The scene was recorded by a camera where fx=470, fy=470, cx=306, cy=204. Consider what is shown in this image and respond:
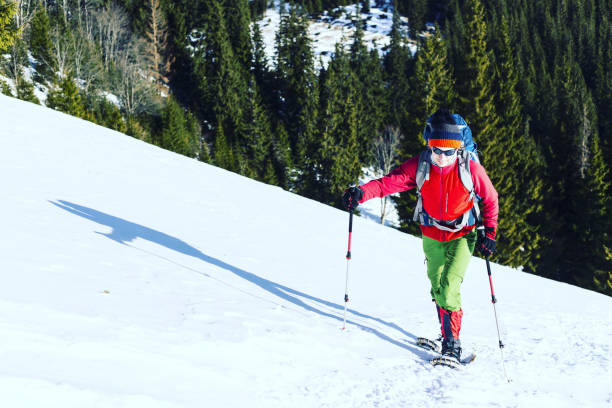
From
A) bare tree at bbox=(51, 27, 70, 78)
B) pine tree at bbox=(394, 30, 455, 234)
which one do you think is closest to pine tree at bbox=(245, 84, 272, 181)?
bare tree at bbox=(51, 27, 70, 78)

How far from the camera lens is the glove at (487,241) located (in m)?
4.40

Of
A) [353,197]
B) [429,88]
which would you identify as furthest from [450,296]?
[429,88]

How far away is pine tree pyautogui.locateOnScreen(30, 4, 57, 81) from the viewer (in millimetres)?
43250

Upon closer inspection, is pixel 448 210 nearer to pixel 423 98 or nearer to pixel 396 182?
pixel 396 182

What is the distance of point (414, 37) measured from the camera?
11700 centimetres

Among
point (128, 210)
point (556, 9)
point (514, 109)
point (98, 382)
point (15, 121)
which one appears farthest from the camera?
point (556, 9)

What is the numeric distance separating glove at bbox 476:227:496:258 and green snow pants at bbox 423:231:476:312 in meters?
0.13

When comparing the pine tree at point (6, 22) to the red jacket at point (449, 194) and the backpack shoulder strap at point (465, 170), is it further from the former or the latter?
the backpack shoulder strap at point (465, 170)

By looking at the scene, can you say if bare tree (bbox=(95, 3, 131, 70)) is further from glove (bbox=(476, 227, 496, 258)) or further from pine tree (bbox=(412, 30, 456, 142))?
glove (bbox=(476, 227, 496, 258))

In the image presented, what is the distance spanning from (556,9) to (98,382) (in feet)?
425

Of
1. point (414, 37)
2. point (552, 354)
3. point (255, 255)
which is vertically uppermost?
point (552, 354)

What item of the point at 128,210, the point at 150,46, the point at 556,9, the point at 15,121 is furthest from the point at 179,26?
the point at 556,9

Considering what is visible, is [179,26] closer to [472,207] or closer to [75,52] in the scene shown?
[75,52]

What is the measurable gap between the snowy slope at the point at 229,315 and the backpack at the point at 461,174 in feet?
4.23
